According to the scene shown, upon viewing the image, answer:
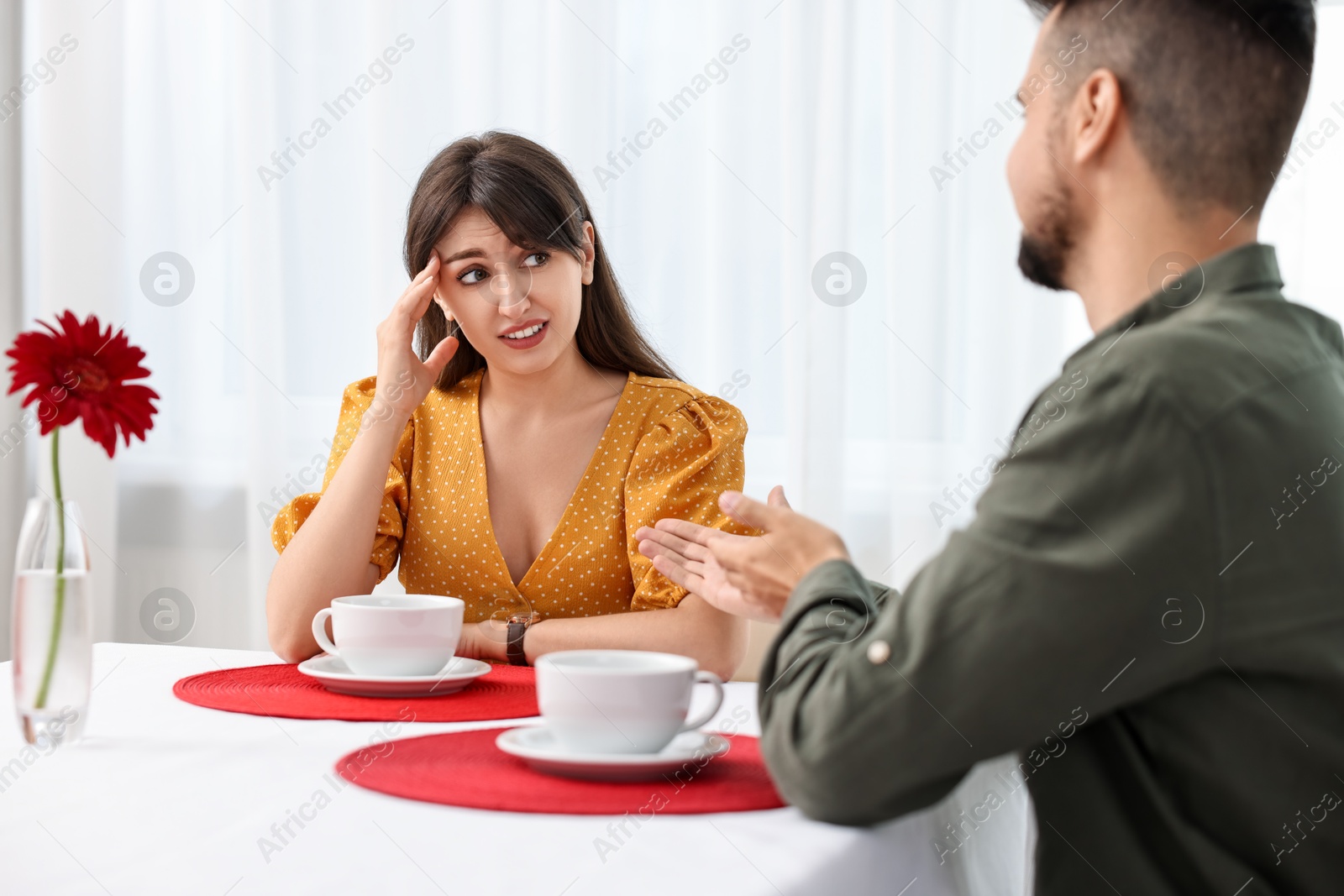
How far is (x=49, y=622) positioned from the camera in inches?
35.4

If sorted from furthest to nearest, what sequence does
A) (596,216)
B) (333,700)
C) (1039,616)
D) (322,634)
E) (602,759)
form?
(596,216) → (322,634) → (333,700) → (602,759) → (1039,616)

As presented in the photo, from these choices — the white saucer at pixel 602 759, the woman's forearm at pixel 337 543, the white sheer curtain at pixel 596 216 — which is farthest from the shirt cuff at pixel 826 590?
the white sheer curtain at pixel 596 216

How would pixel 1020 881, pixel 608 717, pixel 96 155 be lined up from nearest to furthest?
pixel 608 717
pixel 1020 881
pixel 96 155

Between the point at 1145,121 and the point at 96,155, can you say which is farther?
the point at 96,155

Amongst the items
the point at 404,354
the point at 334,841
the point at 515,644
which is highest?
the point at 404,354

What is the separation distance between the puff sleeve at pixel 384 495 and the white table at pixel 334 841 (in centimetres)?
72

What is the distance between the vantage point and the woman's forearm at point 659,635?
1413 mm

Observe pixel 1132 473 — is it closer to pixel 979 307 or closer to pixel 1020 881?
Answer: pixel 1020 881

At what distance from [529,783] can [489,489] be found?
37.9 inches

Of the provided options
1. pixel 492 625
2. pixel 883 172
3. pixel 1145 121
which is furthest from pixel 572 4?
pixel 1145 121

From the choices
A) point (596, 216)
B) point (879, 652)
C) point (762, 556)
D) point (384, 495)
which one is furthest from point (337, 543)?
point (596, 216)

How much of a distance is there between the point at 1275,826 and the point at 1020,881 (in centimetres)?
47

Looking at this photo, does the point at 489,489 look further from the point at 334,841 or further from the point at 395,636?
the point at 334,841

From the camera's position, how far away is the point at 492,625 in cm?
146
